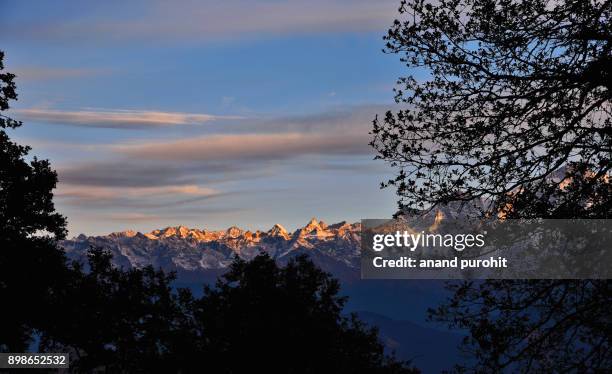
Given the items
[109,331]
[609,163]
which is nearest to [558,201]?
[609,163]

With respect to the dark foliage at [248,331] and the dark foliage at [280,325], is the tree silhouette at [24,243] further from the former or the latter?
the dark foliage at [280,325]

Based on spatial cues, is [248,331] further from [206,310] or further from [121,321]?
[121,321]

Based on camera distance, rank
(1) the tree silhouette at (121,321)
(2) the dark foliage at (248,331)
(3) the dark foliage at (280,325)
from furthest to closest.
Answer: (1) the tree silhouette at (121,321)
(2) the dark foliage at (248,331)
(3) the dark foliage at (280,325)

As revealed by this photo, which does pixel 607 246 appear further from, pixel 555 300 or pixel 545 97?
pixel 545 97

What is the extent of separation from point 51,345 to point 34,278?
1012 centimetres

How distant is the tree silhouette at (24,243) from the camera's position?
47.3 meters

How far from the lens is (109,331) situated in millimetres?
63094

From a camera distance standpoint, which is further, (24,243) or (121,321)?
(121,321)

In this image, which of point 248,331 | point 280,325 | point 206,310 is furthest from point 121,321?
point 280,325

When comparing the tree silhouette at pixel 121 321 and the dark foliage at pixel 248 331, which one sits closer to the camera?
the dark foliage at pixel 248 331

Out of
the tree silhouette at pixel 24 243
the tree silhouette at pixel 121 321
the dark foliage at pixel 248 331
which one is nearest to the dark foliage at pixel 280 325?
the dark foliage at pixel 248 331

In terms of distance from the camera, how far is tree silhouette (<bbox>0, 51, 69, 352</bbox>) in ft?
155

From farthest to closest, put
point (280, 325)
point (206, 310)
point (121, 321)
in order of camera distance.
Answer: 1. point (121, 321)
2. point (206, 310)
3. point (280, 325)

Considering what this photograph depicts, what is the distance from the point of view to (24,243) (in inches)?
1906
